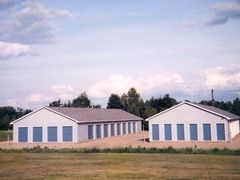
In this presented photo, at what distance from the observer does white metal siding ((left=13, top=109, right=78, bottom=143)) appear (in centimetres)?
5027

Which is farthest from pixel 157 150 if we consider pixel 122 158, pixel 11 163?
pixel 11 163

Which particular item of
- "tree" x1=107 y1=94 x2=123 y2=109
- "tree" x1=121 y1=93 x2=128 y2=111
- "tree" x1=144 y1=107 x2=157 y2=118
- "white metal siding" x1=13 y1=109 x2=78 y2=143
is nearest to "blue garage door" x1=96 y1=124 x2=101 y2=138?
"white metal siding" x1=13 y1=109 x2=78 y2=143

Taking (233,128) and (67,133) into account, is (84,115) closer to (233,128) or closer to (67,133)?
(67,133)

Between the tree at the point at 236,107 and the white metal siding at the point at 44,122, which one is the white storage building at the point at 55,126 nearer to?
the white metal siding at the point at 44,122

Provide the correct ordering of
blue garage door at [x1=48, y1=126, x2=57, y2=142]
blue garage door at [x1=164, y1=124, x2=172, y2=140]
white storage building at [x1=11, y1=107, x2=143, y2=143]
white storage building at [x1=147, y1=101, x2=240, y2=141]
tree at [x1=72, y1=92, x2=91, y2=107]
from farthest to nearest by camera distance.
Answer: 1. tree at [x1=72, y1=92, x2=91, y2=107]
2. blue garage door at [x1=48, y1=126, x2=57, y2=142]
3. white storage building at [x1=11, y1=107, x2=143, y2=143]
4. blue garage door at [x1=164, y1=124, x2=172, y2=140]
5. white storage building at [x1=147, y1=101, x2=240, y2=141]

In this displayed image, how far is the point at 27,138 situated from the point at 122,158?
88.2 ft

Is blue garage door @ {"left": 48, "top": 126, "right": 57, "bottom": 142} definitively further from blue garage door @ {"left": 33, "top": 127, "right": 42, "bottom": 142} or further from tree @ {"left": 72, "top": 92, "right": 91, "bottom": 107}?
tree @ {"left": 72, "top": 92, "right": 91, "bottom": 107}

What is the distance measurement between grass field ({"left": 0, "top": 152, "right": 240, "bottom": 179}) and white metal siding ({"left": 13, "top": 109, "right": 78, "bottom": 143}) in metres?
21.8

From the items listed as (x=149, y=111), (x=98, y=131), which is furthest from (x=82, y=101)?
(x=98, y=131)

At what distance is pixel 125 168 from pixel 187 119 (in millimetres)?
25343

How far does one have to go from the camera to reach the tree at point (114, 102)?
333 ft

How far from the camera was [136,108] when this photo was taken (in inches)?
3499

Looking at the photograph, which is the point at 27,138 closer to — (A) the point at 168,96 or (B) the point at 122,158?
(B) the point at 122,158

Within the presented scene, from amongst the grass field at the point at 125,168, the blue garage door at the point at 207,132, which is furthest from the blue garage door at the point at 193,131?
the grass field at the point at 125,168
